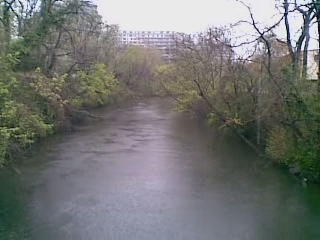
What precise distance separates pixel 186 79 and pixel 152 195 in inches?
588

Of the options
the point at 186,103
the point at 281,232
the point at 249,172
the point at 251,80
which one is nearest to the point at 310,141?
the point at 249,172

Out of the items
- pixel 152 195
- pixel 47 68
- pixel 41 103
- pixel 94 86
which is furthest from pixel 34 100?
pixel 94 86

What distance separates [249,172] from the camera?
572 inches

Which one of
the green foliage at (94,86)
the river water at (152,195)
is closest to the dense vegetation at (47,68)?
the green foliage at (94,86)

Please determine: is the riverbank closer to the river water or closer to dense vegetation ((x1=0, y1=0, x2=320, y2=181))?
dense vegetation ((x1=0, y1=0, x2=320, y2=181))

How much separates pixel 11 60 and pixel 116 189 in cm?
484

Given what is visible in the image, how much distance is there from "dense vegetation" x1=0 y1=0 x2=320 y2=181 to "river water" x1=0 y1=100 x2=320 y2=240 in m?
1.09

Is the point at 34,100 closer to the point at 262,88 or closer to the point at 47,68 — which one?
the point at 47,68

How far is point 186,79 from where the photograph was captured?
86.0 feet

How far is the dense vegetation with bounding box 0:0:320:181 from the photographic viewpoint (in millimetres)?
13398

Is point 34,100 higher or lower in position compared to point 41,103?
higher

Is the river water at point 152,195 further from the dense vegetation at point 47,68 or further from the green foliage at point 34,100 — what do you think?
the dense vegetation at point 47,68

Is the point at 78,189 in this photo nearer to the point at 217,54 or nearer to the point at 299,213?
the point at 299,213

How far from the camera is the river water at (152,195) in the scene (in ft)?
30.9
